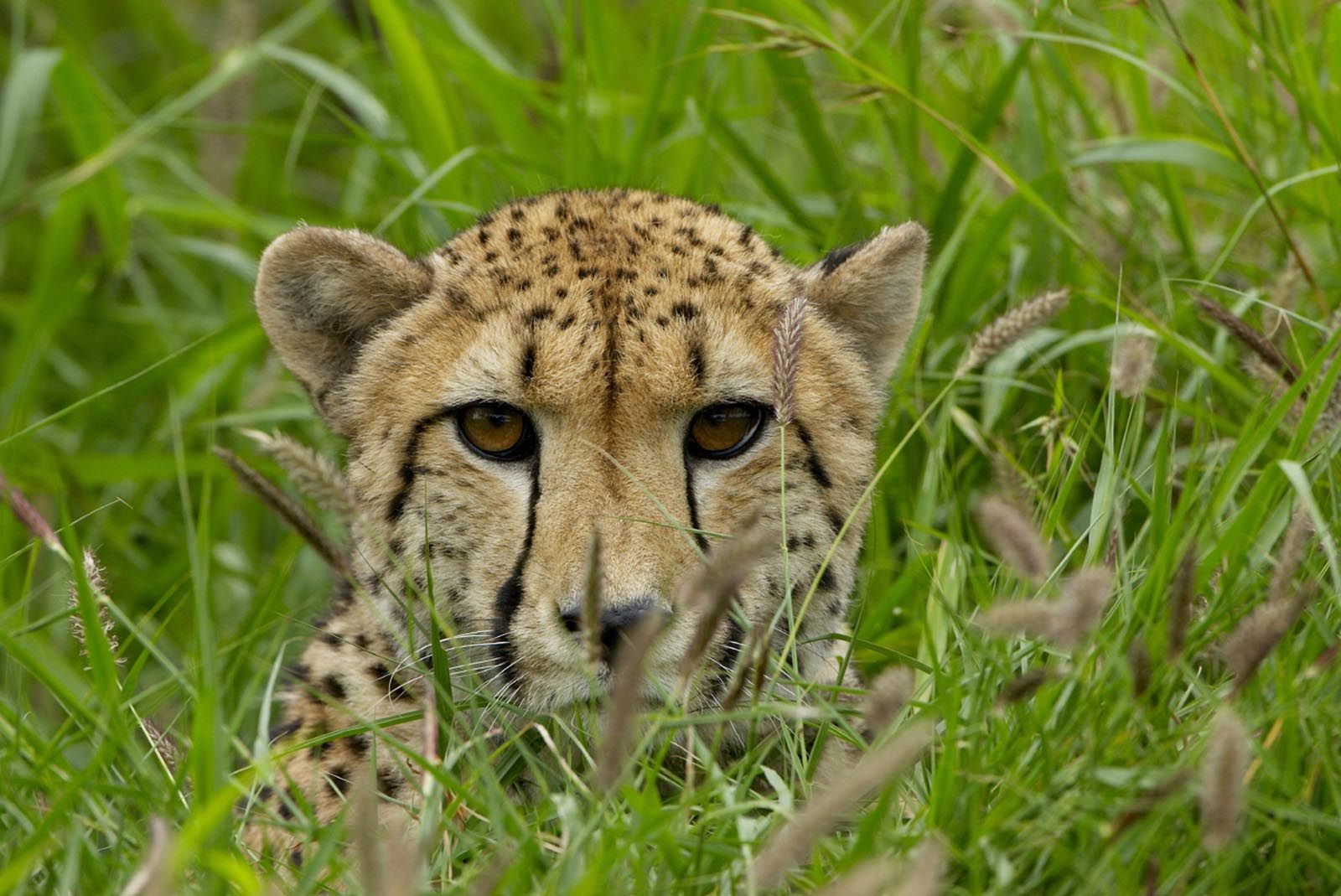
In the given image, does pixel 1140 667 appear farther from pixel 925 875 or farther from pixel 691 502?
pixel 691 502

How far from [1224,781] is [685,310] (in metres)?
1.68

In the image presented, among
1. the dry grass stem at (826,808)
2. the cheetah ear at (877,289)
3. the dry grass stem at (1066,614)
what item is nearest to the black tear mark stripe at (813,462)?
the cheetah ear at (877,289)

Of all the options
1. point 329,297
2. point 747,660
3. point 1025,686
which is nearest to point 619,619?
point 747,660

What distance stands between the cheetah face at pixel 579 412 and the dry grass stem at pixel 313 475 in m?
0.21

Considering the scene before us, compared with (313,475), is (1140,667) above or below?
below

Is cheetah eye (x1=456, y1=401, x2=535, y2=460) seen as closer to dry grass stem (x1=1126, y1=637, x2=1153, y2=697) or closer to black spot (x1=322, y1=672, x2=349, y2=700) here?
black spot (x1=322, y1=672, x2=349, y2=700)

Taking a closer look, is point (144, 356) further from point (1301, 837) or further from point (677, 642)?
point (1301, 837)

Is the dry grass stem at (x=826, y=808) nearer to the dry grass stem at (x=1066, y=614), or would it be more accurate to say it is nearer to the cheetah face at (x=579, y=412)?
the dry grass stem at (x=1066, y=614)

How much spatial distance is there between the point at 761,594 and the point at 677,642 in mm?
372

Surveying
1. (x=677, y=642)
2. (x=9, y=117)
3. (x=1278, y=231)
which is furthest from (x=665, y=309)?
(x=9, y=117)

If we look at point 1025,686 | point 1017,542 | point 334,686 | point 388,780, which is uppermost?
point 1017,542

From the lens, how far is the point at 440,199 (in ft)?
16.9

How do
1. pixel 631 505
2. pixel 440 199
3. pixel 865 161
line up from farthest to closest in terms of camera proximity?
pixel 865 161 < pixel 440 199 < pixel 631 505

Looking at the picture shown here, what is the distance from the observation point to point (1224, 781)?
6.79 ft
